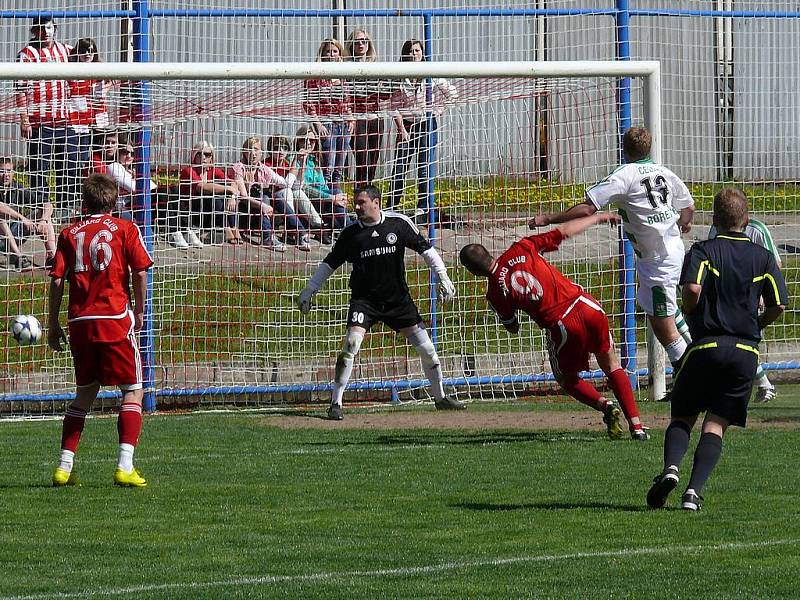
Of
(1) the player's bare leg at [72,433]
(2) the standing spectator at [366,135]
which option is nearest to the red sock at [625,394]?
(1) the player's bare leg at [72,433]

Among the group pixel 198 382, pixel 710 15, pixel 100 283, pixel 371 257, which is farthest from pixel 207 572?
pixel 710 15

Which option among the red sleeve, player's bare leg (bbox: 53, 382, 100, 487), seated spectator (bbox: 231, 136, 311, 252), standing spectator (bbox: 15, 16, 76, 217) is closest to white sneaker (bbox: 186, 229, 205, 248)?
seated spectator (bbox: 231, 136, 311, 252)

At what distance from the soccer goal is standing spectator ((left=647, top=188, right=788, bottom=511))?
6681 mm

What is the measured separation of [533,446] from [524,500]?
2538 millimetres

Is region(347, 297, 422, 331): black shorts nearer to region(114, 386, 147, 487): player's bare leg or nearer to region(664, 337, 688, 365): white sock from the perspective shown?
region(664, 337, 688, 365): white sock

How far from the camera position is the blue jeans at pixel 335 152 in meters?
15.9

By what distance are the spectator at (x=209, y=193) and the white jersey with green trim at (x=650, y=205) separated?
15.3 feet

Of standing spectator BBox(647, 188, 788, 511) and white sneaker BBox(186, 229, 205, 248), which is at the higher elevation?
white sneaker BBox(186, 229, 205, 248)

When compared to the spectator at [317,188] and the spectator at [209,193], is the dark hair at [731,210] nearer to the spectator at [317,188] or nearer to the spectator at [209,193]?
the spectator at [317,188]

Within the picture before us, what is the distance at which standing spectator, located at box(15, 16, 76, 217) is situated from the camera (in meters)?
15.0

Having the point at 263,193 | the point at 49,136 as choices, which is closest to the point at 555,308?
the point at 263,193

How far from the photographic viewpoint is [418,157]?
16.0m

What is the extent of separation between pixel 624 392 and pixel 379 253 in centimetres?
321

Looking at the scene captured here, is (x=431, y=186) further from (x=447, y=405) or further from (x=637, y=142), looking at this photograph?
(x=637, y=142)
